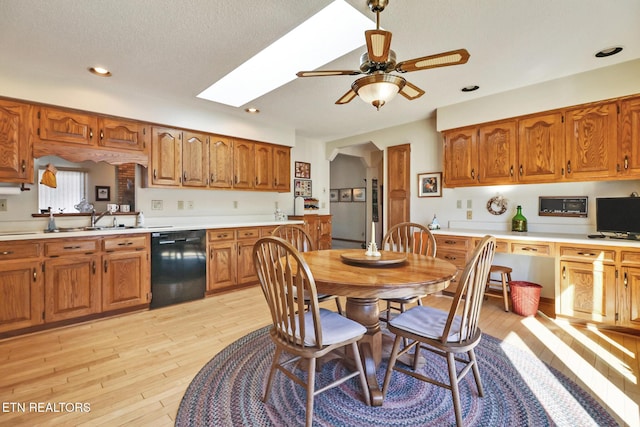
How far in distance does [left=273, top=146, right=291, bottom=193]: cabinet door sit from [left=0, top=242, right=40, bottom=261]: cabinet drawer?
2877 mm

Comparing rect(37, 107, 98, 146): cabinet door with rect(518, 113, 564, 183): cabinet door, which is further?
rect(518, 113, 564, 183): cabinet door

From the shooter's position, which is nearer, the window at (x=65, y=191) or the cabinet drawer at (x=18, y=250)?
the cabinet drawer at (x=18, y=250)

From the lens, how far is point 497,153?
3539 mm

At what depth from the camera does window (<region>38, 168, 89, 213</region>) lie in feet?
10.3

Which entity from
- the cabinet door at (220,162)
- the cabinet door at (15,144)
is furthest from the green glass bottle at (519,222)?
the cabinet door at (15,144)

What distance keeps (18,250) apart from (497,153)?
193 inches

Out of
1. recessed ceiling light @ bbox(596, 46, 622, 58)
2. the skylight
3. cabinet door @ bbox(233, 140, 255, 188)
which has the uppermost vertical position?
the skylight

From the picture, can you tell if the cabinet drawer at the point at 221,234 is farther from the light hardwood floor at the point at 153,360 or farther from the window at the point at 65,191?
the window at the point at 65,191

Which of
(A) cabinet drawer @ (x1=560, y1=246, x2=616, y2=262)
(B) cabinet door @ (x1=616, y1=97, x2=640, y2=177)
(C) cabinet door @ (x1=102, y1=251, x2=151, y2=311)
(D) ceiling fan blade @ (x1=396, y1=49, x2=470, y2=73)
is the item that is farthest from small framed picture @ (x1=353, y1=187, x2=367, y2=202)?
(D) ceiling fan blade @ (x1=396, y1=49, x2=470, y2=73)

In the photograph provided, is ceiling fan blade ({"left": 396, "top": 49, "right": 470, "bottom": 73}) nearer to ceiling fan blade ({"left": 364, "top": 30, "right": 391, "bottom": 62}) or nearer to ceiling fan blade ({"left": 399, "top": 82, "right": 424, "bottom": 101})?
ceiling fan blade ({"left": 364, "top": 30, "right": 391, "bottom": 62})

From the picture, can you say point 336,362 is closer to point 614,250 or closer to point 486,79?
point 614,250

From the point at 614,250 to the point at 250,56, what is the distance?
360 cm

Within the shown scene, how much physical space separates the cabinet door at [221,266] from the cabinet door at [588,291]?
3681 mm

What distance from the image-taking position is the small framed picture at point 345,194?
797cm
